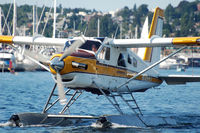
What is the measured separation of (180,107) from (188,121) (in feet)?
Result: 13.7

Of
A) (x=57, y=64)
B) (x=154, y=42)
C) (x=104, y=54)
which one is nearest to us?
(x=57, y=64)

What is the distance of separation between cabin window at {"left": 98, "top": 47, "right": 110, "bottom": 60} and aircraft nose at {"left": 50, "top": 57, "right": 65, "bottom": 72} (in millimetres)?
1558

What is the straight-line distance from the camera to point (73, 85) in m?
10.8

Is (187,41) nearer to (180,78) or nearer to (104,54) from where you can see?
(104,54)

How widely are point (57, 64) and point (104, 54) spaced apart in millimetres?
1973

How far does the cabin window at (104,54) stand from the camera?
37.5 feet

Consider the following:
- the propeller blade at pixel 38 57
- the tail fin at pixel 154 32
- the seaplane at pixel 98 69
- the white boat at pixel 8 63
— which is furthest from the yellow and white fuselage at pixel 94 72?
the white boat at pixel 8 63

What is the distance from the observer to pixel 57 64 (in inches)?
396

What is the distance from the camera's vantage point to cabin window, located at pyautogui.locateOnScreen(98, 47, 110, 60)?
451 inches

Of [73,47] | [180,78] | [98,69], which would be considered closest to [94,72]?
[98,69]

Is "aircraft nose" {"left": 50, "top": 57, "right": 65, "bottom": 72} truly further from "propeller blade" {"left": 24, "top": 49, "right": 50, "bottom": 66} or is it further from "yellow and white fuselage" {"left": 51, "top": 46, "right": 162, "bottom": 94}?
"propeller blade" {"left": 24, "top": 49, "right": 50, "bottom": 66}

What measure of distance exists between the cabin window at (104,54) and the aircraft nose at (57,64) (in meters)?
1.56

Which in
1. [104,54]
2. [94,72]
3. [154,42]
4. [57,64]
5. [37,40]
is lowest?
[94,72]

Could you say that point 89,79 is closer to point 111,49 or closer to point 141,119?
point 111,49
